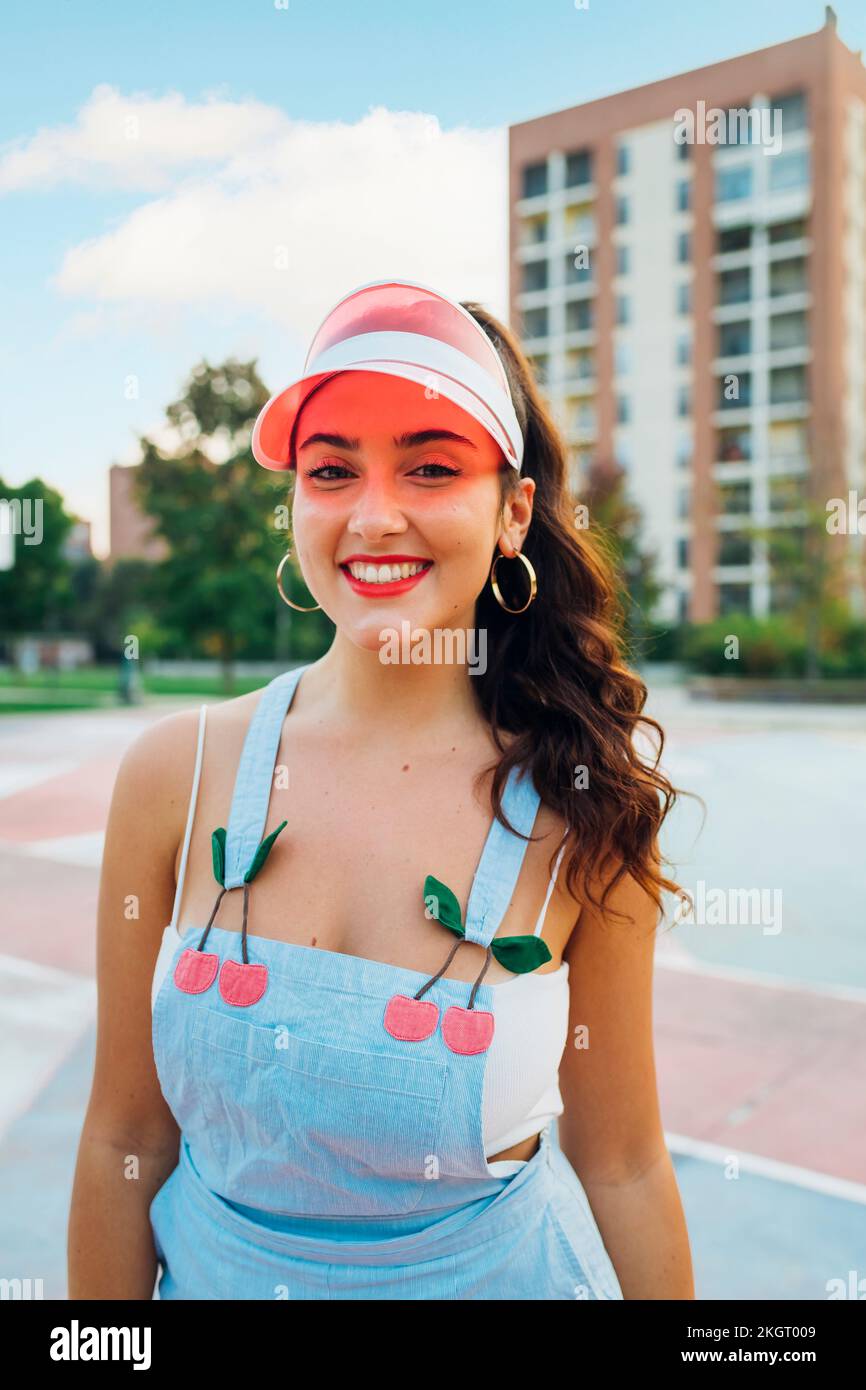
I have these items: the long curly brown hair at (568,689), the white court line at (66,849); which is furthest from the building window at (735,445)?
the long curly brown hair at (568,689)

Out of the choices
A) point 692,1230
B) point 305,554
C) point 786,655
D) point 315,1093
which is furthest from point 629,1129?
point 786,655

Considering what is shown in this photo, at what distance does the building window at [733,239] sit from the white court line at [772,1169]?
48546 mm

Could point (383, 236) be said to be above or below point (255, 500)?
below

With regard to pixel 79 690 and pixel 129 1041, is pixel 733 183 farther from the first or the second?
pixel 129 1041

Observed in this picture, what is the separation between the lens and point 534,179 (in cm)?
5156

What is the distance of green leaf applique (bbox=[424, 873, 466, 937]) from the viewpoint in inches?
50.5

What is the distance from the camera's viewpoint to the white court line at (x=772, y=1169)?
10.9 feet

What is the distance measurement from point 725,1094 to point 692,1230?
942 mm

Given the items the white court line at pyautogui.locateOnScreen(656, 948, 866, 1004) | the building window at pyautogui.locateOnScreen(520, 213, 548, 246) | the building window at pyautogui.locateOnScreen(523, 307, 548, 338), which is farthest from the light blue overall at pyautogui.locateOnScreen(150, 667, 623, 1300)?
the building window at pyautogui.locateOnScreen(520, 213, 548, 246)

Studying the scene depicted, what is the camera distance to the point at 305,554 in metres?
1.35

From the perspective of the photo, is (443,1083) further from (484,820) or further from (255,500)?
(255,500)

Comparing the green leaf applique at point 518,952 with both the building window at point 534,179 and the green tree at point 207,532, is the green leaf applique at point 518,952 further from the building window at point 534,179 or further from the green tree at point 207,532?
the building window at point 534,179

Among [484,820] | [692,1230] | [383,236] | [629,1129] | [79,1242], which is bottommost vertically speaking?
[692,1230]

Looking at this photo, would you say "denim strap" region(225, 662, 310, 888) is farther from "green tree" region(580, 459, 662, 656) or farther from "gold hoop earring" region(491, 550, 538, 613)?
"green tree" region(580, 459, 662, 656)
